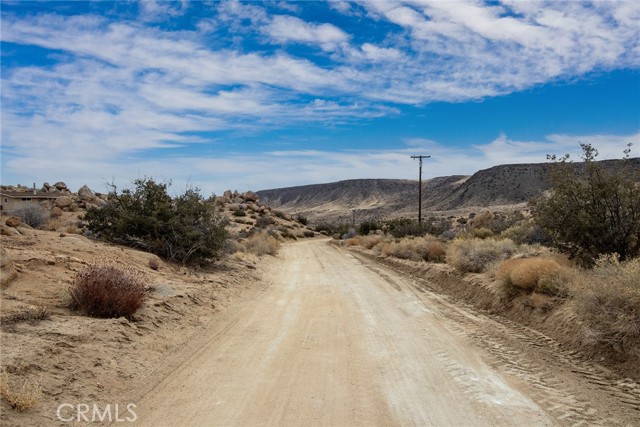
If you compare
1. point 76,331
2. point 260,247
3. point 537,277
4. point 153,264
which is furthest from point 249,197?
point 76,331

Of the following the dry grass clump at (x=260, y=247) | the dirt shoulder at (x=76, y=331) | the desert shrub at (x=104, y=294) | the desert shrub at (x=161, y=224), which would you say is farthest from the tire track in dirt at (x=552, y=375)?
→ the dry grass clump at (x=260, y=247)

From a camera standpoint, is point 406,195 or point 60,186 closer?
point 60,186

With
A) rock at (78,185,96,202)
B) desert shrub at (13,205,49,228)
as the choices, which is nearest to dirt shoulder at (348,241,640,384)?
desert shrub at (13,205,49,228)

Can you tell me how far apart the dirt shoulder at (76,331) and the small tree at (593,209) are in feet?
30.5

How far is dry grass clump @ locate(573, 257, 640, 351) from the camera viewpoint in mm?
7523

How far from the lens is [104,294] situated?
27.6 feet

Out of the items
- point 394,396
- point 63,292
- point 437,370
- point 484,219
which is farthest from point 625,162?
point 484,219

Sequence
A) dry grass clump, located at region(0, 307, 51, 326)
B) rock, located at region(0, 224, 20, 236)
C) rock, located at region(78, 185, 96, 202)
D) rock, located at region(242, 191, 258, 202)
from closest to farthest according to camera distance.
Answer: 1. dry grass clump, located at region(0, 307, 51, 326)
2. rock, located at region(0, 224, 20, 236)
3. rock, located at region(78, 185, 96, 202)
4. rock, located at region(242, 191, 258, 202)

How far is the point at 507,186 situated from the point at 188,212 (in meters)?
97.4

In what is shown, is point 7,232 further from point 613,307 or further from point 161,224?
point 613,307

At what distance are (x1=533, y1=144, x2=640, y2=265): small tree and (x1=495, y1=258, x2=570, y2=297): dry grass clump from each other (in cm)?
154

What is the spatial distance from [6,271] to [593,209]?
14.1 metres

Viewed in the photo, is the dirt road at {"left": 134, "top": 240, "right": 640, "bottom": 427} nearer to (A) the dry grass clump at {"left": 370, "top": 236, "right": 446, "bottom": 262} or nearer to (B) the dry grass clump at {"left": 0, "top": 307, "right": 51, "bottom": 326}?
(B) the dry grass clump at {"left": 0, "top": 307, "right": 51, "bottom": 326}

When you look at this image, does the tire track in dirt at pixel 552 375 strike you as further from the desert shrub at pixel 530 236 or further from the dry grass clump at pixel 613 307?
the desert shrub at pixel 530 236
